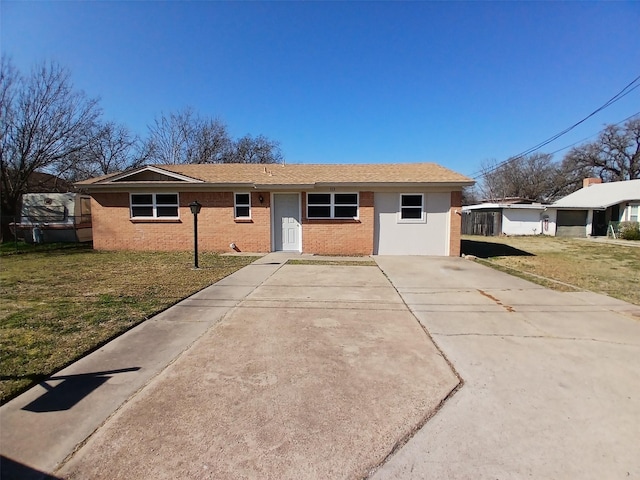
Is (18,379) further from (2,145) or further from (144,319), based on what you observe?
(2,145)

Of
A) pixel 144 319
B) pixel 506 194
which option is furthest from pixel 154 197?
pixel 506 194

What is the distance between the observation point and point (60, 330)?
14.5ft

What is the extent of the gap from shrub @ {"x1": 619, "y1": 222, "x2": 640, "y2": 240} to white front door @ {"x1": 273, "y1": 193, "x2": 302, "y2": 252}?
81.1 ft

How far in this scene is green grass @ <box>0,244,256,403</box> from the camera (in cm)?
362

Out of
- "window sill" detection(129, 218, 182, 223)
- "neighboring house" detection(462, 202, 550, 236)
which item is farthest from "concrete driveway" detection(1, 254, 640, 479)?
"neighboring house" detection(462, 202, 550, 236)

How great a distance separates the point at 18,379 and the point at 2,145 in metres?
21.1

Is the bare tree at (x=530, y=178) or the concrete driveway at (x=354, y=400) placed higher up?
the bare tree at (x=530, y=178)

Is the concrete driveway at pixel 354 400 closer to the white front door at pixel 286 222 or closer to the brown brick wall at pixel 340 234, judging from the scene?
the brown brick wall at pixel 340 234

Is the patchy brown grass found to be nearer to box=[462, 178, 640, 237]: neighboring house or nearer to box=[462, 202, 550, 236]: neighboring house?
box=[462, 202, 550, 236]: neighboring house

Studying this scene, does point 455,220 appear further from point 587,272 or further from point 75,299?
point 75,299

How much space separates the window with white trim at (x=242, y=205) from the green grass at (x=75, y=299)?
2215 mm

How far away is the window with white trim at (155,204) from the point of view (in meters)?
13.5

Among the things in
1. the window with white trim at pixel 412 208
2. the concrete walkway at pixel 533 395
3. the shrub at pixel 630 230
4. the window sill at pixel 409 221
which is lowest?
the concrete walkway at pixel 533 395

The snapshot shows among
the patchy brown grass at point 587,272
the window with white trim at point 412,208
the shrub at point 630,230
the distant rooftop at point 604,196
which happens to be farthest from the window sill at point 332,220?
the shrub at point 630,230
